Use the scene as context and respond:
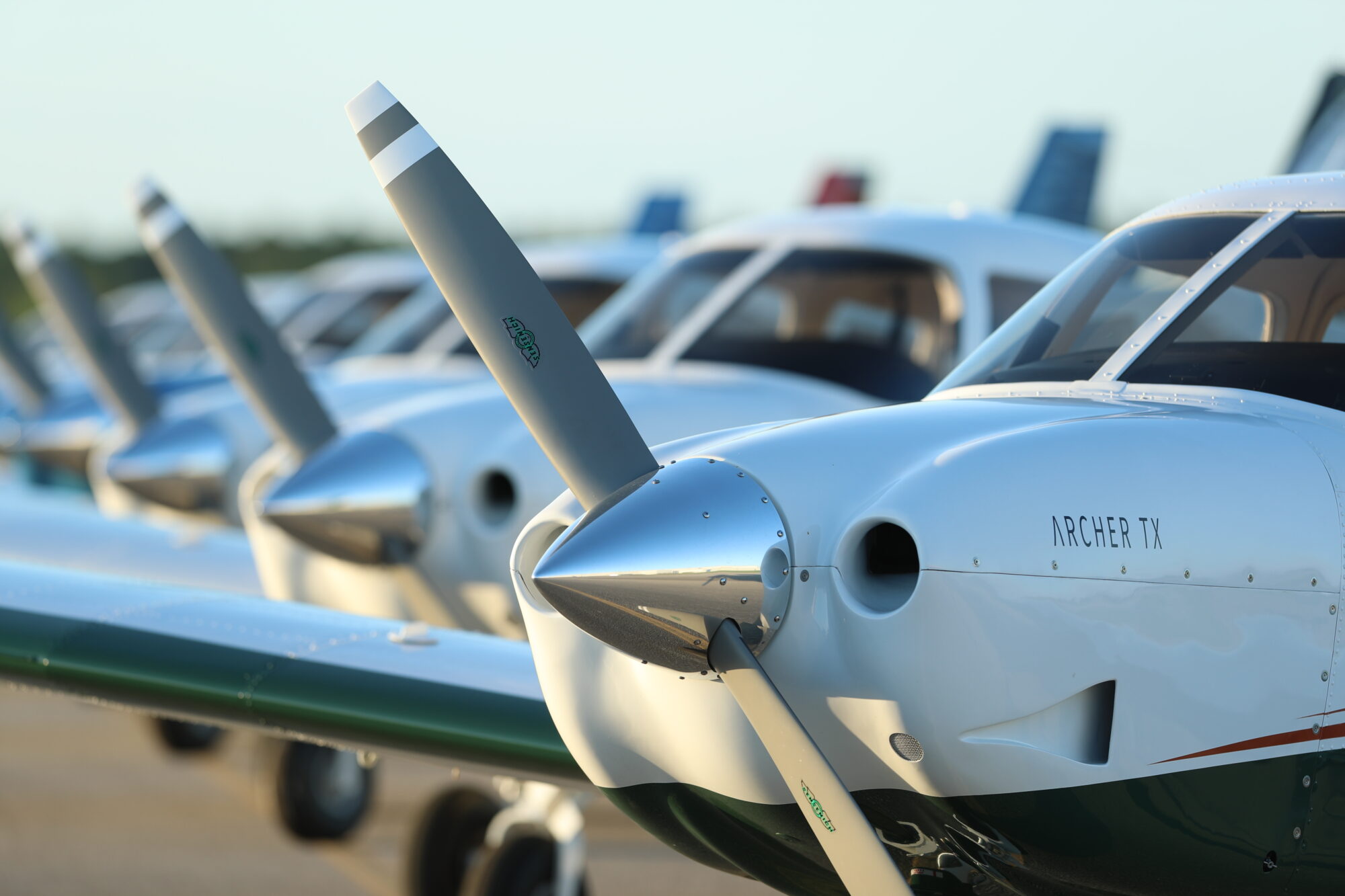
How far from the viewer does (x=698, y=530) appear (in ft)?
8.25

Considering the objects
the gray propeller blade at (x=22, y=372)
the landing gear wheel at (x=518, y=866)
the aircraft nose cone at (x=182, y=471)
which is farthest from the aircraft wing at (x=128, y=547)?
the gray propeller blade at (x=22, y=372)

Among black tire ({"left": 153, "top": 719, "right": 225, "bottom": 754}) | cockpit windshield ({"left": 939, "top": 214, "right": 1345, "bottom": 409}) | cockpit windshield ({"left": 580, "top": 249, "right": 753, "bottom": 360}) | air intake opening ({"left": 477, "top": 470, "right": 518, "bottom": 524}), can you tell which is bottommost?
black tire ({"left": 153, "top": 719, "right": 225, "bottom": 754})

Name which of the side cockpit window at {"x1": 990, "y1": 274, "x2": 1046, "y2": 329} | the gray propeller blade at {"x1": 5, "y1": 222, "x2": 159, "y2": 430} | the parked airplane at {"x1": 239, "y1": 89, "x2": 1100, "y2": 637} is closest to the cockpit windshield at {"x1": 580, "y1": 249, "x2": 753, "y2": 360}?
the parked airplane at {"x1": 239, "y1": 89, "x2": 1100, "y2": 637}

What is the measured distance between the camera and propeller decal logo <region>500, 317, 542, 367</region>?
2.91 meters

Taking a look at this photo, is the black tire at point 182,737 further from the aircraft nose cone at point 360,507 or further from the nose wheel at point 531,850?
the aircraft nose cone at point 360,507

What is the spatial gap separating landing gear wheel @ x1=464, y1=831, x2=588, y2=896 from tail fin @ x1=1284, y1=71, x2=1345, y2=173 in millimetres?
3496

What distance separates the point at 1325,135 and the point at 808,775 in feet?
13.4

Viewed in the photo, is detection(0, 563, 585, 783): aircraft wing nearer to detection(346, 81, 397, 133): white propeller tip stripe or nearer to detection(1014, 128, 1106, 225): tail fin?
detection(346, 81, 397, 133): white propeller tip stripe

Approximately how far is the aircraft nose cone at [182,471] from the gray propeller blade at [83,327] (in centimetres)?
79

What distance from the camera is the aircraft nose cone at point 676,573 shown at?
2.48 metres

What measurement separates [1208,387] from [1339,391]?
0.75 ft

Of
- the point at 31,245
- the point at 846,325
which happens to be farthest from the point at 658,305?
the point at 31,245

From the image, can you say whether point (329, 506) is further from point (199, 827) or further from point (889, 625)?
point (199, 827)

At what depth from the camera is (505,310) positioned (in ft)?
9.62
